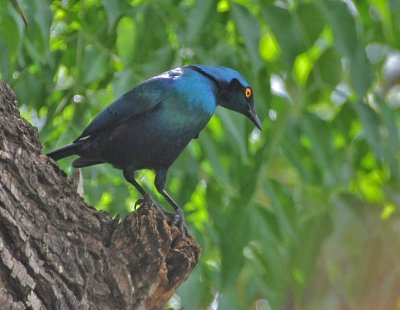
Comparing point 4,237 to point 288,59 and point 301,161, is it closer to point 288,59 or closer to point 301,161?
point 288,59

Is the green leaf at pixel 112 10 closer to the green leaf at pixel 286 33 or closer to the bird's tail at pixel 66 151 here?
the bird's tail at pixel 66 151

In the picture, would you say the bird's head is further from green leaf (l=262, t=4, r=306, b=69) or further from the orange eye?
green leaf (l=262, t=4, r=306, b=69)

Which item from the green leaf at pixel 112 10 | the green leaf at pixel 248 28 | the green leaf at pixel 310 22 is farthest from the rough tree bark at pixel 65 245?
the green leaf at pixel 310 22

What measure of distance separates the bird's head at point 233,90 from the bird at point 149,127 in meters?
0.15

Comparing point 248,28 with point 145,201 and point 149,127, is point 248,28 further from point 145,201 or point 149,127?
point 145,201

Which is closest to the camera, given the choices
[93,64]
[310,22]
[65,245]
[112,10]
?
[65,245]

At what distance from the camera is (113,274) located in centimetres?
346

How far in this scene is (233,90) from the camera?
494 cm

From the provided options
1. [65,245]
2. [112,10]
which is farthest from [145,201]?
[112,10]

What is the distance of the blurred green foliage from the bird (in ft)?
0.49

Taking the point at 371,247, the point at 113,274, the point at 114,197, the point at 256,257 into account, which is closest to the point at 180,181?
the point at 114,197

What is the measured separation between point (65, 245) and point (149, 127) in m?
1.24

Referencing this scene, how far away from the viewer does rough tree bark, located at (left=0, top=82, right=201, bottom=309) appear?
10.6ft

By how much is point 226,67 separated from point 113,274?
5.63 feet
